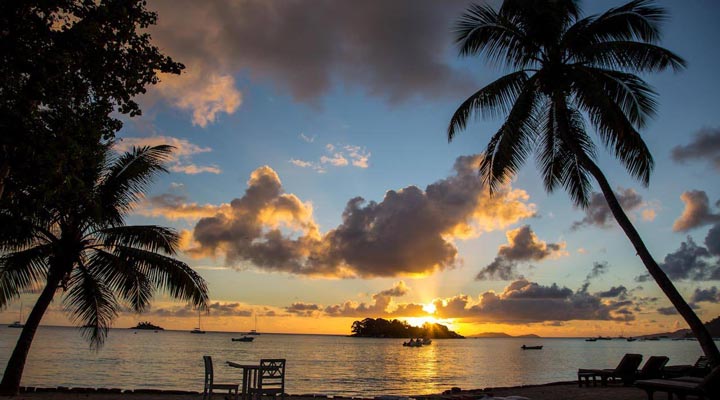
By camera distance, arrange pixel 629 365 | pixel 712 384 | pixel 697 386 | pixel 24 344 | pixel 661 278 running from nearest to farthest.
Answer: pixel 712 384 < pixel 697 386 < pixel 661 278 < pixel 24 344 < pixel 629 365

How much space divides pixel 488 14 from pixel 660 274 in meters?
7.43

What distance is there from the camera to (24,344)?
1236 centimetres

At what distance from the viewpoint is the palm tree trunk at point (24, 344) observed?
11969mm

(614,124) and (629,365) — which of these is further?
(629,365)

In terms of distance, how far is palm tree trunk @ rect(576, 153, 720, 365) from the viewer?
414 inches

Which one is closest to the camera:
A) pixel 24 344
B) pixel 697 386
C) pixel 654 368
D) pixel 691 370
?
pixel 697 386

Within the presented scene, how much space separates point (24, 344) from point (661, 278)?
14815 mm

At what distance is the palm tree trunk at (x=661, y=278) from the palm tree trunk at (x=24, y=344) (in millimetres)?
13395

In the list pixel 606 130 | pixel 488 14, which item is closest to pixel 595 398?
pixel 606 130

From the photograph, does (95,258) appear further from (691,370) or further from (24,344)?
(691,370)

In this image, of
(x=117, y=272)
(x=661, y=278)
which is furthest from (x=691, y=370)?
(x=117, y=272)

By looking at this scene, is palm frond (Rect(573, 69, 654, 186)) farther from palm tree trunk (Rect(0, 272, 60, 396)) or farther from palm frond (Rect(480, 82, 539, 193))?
palm tree trunk (Rect(0, 272, 60, 396))

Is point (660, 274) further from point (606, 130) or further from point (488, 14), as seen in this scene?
point (488, 14)

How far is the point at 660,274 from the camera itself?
36.4 ft
